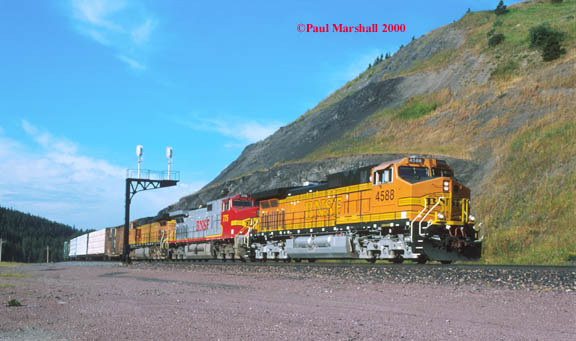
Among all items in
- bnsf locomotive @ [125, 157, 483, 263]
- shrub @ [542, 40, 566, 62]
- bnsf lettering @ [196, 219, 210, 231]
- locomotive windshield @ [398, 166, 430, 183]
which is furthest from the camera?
shrub @ [542, 40, 566, 62]

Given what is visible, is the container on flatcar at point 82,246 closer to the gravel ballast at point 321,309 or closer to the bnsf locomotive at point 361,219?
the bnsf locomotive at point 361,219

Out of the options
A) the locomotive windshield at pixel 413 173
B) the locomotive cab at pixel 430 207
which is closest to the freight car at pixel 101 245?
the locomotive cab at pixel 430 207

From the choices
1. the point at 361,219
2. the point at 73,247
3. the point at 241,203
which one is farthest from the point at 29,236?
the point at 361,219

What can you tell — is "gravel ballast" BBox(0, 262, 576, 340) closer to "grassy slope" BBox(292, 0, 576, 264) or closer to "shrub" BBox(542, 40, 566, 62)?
"grassy slope" BBox(292, 0, 576, 264)

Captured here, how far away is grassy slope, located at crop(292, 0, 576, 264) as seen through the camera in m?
22.8

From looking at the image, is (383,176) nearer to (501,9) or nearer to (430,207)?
(430,207)

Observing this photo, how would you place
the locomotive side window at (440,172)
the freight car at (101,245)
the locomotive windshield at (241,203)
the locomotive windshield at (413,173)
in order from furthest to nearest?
1. the freight car at (101,245)
2. the locomotive windshield at (241,203)
3. the locomotive side window at (440,172)
4. the locomotive windshield at (413,173)

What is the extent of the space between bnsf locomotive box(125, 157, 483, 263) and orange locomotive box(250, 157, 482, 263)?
3 cm

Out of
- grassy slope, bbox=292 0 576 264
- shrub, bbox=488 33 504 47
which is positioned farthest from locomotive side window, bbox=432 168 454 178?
shrub, bbox=488 33 504 47

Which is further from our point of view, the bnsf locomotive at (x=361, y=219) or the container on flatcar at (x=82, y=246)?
the container on flatcar at (x=82, y=246)

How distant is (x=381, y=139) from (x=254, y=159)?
21.6m

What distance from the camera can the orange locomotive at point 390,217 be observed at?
1706cm

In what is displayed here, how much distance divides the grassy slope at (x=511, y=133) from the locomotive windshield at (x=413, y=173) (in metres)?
5.57

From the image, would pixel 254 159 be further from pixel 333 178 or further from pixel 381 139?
Answer: pixel 333 178
